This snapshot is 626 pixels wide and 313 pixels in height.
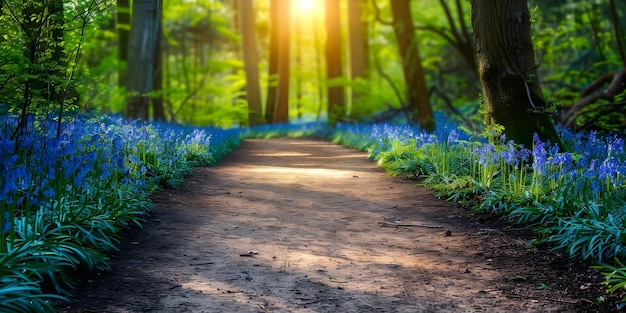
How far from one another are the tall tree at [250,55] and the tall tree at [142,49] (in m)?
9.47

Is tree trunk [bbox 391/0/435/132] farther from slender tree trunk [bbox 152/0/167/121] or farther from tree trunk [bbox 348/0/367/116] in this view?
tree trunk [bbox 348/0/367/116]

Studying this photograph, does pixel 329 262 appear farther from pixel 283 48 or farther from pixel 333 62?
pixel 283 48

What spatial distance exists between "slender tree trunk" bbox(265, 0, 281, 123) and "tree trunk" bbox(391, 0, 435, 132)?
10569mm

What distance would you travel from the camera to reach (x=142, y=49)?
12.1m

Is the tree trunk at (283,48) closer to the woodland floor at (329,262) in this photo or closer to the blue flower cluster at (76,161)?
the blue flower cluster at (76,161)

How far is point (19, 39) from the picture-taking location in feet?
17.5

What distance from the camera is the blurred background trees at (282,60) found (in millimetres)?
5496

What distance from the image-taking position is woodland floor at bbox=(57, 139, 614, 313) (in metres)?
3.69

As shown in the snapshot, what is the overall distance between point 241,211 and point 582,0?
1554 cm

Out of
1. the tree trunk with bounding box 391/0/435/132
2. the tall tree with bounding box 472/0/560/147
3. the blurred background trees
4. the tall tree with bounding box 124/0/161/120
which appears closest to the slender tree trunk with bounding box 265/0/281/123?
the blurred background trees

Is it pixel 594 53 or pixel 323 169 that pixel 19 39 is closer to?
pixel 323 169

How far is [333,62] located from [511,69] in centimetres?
1500

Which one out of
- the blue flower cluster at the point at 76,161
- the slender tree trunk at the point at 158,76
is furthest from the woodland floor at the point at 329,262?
the slender tree trunk at the point at 158,76

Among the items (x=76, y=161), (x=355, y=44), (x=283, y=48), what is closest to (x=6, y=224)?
(x=76, y=161)
